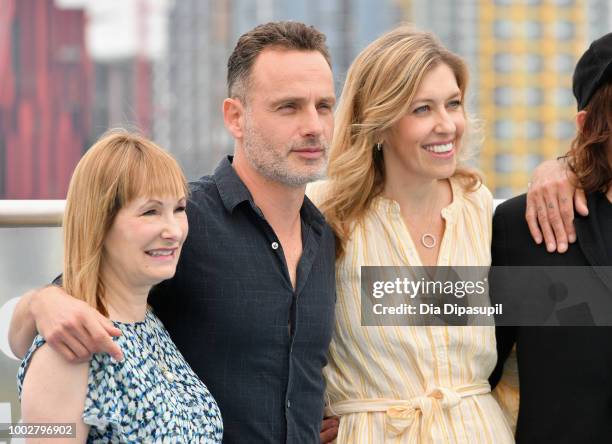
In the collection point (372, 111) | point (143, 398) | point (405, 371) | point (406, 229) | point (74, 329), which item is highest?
point (372, 111)

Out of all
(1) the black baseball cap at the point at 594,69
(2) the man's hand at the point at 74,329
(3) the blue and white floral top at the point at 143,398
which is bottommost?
(3) the blue and white floral top at the point at 143,398

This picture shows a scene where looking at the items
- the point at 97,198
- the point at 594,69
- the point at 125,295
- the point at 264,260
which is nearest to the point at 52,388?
the point at 125,295

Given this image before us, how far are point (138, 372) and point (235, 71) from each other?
918 mm

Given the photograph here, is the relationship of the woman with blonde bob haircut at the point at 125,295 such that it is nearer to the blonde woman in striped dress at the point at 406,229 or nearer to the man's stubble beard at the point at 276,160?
the man's stubble beard at the point at 276,160

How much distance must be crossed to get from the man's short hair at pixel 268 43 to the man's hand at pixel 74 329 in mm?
798

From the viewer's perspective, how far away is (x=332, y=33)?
89.1m

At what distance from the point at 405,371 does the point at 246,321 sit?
53 cm

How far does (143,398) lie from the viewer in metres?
2.28

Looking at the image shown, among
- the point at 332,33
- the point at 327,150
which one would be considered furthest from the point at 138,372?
the point at 332,33

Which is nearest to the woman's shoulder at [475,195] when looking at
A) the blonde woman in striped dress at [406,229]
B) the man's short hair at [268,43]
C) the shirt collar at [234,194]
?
the blonde woman in striped dress at [406,229]

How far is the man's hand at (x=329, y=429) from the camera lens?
2.92 metres

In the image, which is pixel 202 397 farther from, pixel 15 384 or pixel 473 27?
pixel 473 27

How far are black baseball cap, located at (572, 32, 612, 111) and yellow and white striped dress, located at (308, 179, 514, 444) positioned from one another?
54cm

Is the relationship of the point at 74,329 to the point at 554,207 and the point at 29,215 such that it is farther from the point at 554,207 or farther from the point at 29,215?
the point at 554,207
